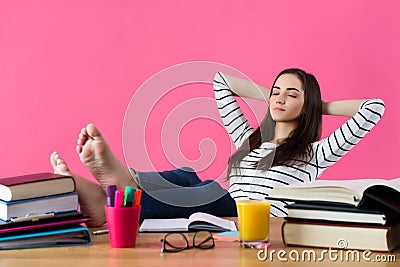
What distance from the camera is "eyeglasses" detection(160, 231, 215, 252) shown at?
49.5 inches

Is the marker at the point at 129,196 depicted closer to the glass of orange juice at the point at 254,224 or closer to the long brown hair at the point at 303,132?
the glass of orange juice at the point at 254,224

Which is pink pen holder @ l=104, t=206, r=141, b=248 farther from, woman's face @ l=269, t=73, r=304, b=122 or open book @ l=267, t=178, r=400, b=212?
woman's face @ l=269, t=73, r=304, b=122

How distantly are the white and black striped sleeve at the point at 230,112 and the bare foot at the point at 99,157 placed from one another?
0.39 metres

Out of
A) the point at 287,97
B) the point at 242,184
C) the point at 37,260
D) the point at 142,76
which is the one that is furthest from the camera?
the point at 142,76

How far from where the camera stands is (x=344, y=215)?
4.06ft

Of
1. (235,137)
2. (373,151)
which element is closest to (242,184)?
(235,137)

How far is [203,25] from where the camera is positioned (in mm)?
3162

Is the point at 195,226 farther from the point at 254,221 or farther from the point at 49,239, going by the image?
the point at 49,239

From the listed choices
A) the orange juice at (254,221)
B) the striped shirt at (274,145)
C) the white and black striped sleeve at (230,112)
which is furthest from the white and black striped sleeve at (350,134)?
the orange juice at (254,221)

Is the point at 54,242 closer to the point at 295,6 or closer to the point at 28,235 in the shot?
the point at 28,235

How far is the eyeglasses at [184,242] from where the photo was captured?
1.26 metres

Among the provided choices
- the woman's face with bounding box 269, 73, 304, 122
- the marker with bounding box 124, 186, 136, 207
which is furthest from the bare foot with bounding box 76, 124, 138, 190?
the woman's face with bounding box 269, 73, 304, 122

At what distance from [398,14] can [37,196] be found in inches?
85.7

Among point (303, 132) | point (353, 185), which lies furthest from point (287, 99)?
point (353, 185)
